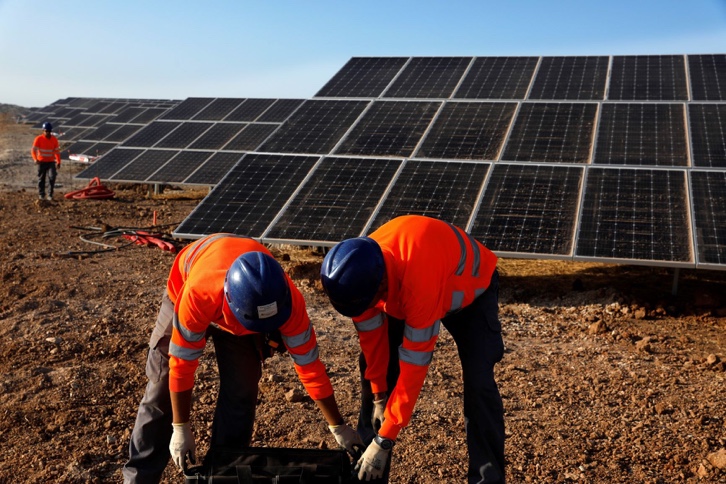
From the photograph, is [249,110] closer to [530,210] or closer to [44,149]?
[44,149]

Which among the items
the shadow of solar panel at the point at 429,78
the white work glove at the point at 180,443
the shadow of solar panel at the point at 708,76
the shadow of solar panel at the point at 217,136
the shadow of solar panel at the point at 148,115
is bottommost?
the shadow of solar panel at the point at 148,115

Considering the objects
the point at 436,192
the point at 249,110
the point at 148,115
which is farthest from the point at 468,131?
the point at 148,115

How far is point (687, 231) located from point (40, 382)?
6.25 meters

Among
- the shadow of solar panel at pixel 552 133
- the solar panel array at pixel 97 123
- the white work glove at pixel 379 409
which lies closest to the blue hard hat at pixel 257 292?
the white work glove at pixel 379 409

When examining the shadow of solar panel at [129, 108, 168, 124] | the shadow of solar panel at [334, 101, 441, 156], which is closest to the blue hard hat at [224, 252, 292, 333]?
the shadow of solar panel at [334, 101, 441, 156]

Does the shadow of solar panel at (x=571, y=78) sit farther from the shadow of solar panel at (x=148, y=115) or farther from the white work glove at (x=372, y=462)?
the shadow of solar panel at (x=148, y=115)

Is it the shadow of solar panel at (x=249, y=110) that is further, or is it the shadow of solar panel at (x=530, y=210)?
the shadow of solar panel at (x=249, y=110)

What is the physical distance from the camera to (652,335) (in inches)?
263

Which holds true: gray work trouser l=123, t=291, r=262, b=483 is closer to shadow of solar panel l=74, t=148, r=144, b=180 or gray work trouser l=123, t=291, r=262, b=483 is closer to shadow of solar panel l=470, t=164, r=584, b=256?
shadow of solar panel l=470, t=164, r=584, b=256

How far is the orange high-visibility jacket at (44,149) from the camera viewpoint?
48.6 ft

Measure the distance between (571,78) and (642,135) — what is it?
2.81 m

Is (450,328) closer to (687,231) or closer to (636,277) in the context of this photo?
(687,231)

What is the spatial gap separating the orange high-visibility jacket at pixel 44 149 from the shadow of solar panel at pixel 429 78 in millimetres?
7808

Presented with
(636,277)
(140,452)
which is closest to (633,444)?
(140,452)
